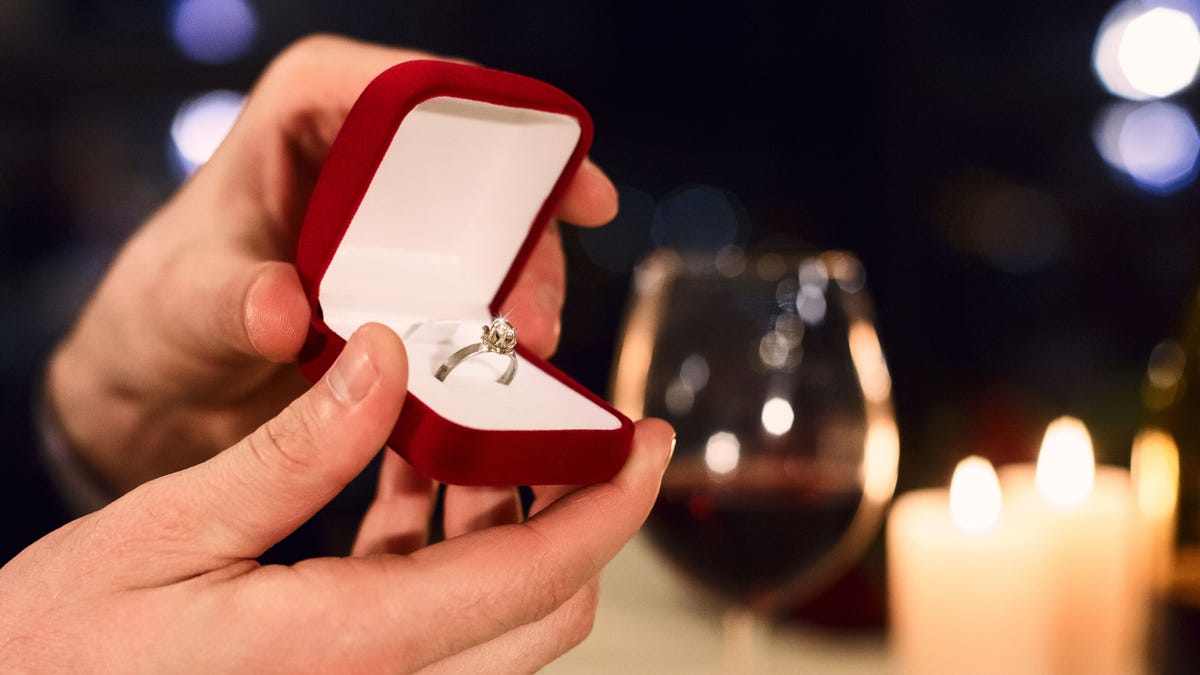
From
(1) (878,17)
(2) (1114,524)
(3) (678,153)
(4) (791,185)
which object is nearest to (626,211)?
(3) (678,153)

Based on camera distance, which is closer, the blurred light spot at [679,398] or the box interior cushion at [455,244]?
the box interior cushion at [455,244]

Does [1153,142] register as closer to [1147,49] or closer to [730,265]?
[1147,49]

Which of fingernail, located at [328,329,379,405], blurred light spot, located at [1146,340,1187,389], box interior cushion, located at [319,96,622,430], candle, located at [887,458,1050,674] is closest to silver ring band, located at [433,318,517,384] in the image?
box interior cushion, located at [319,96,622,430]

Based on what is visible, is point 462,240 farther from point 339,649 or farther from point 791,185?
point 791,185

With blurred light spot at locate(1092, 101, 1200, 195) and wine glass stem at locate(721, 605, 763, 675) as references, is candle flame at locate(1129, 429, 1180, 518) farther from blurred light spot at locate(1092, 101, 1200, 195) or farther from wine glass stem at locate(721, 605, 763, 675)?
blurred light spot at locate(1092, 101, 1200, 195)

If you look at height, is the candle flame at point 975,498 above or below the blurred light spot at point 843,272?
below

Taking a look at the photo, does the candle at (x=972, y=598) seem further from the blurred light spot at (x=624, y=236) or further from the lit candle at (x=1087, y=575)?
the blurred light spot at (x=624, y=236)

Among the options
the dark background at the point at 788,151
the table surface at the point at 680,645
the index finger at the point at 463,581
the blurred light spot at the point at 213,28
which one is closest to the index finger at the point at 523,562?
the index finger at the point at 463,581
